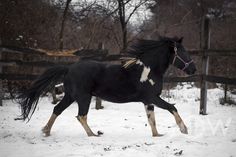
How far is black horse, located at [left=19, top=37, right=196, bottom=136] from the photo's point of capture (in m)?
5.38

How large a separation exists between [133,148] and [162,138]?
2.71 feet

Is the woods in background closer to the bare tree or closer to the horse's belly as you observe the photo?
the bare tree

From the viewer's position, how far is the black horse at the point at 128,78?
538 centimetres

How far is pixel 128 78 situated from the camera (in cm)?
546

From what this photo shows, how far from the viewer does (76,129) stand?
615cm

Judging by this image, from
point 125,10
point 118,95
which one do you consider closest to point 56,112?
point 118,95

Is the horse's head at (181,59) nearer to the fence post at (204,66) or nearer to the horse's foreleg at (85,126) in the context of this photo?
the horse's foreleg at (85,126)

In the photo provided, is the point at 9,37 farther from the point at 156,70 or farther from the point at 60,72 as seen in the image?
the point at 156,70

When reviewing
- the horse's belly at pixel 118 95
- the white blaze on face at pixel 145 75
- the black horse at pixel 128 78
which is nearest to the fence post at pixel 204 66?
the black horse at pixel 128 78

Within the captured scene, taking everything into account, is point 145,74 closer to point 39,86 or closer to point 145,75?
point 145,75

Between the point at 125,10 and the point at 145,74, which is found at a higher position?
the point at 125,10

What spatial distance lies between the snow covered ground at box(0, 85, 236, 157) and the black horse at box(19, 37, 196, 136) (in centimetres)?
42

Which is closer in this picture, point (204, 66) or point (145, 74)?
point (145, 74)

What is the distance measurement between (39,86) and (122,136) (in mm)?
1804
